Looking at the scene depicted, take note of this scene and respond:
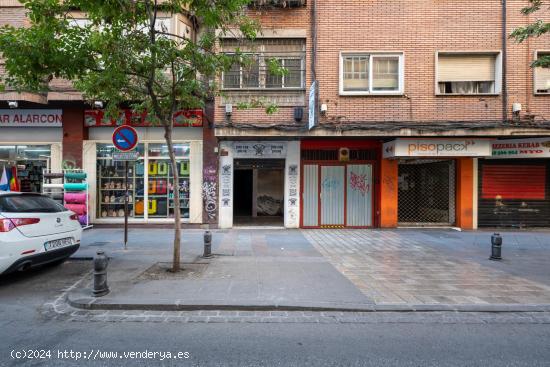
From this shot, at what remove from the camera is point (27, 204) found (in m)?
5.69

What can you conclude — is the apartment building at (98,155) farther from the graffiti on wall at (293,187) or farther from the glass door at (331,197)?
the glass door at (331,197)

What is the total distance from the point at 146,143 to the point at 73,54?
19.8 feet

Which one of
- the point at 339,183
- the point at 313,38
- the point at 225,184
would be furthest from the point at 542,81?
the point at 225,184

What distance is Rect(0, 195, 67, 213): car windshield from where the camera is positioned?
5.33 meters

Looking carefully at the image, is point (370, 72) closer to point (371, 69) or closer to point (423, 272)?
point (371, 69)

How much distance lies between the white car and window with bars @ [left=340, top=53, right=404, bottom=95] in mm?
8506

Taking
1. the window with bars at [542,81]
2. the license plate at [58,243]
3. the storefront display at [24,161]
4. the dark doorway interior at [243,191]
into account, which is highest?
the window with bars at [542,81]

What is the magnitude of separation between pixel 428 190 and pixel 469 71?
425 cm

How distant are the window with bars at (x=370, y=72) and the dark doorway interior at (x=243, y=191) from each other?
242 inches

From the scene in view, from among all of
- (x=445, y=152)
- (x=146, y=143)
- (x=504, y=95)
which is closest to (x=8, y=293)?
(x=146, y=143)

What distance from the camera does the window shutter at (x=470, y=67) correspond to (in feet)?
34.3

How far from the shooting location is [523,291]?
5.25 m

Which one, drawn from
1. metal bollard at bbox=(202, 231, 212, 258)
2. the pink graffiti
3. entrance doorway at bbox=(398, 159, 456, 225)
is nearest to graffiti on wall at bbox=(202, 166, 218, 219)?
metal bollard at bbox=(202, 231, 212, 258)

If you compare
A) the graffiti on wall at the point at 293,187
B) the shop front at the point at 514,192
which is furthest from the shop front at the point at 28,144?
the shop front at the point at 514,192
